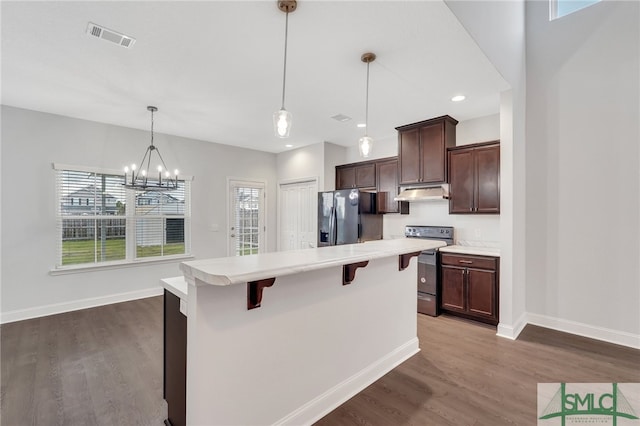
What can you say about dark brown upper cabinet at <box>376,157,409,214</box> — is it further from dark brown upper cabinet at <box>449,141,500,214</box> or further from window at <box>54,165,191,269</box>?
window at <box>54,165,191,269</box>

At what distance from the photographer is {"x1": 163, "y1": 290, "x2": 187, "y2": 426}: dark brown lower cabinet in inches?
65.0

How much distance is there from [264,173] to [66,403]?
4.90 metres

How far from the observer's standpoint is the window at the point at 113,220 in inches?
166

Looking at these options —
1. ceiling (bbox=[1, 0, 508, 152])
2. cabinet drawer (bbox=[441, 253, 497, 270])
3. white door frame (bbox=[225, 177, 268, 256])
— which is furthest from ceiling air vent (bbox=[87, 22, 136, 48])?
cabinet drawer (bbox=[441, 253, 497, 270])

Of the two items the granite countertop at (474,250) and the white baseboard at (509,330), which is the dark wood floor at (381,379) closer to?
the white baseboard at (509,330)

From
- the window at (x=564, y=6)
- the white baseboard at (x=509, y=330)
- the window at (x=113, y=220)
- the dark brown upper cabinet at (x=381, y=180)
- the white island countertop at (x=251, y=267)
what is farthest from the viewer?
the dark brown upper cabinet at (x=381, y=180)

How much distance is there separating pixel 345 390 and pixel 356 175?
3892 mm

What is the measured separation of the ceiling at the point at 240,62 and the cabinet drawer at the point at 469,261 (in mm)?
1965

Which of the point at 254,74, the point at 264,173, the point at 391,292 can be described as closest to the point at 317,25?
the point at 254,74

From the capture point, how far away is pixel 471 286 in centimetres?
365

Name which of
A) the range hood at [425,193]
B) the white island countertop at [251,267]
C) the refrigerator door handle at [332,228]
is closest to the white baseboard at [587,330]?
the range hood at [425,193]

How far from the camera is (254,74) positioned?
290 cm

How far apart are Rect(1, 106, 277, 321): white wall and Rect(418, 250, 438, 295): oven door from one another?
13.6 ft

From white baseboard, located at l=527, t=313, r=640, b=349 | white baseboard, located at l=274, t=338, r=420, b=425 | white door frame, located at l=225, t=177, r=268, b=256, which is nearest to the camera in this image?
white baseboard, located at l=274, t=338, r=420, b=425
